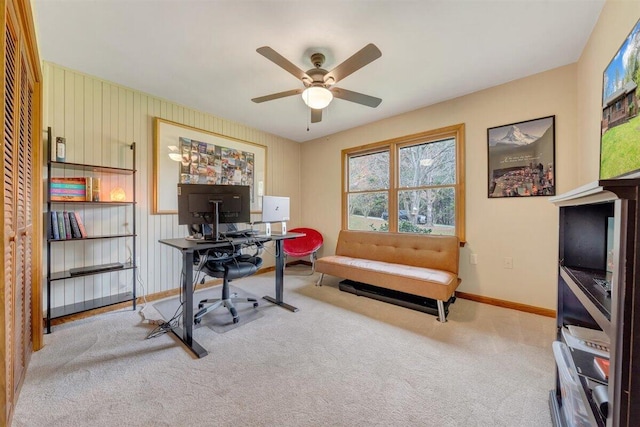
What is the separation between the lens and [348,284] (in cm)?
335

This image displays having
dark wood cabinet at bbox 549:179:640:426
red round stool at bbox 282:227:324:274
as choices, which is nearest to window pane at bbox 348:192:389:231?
red round stool at bbox 282:227:324:274

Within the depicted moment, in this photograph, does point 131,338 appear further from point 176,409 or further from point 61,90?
point 61,90

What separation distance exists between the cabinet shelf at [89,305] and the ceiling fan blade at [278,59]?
8.83ft

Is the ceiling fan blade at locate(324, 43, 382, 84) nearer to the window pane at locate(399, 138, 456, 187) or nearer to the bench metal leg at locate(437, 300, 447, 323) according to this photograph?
the window pane at locate(399, 138, 456, 187)

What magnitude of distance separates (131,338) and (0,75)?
197cm

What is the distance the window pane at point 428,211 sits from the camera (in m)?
3.14

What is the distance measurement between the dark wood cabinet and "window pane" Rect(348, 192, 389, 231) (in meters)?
2.46

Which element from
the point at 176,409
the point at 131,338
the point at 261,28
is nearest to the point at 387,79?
the point at 261,28

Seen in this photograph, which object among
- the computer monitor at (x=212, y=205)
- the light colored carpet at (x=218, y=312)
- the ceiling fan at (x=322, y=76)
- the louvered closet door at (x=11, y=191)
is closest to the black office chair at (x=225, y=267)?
the light colored carpet at (x=218, y=312)

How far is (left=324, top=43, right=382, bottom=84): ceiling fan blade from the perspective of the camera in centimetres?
166

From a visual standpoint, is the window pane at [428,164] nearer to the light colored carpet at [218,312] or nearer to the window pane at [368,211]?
the window pane at [368,211]

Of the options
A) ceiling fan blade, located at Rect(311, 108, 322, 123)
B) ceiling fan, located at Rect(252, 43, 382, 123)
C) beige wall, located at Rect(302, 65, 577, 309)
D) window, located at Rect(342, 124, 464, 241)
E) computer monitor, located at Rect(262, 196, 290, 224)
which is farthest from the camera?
window, located at Rect(342, 124, 464, 241)

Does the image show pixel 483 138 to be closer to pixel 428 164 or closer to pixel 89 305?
pixel 428 164

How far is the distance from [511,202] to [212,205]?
311cm
